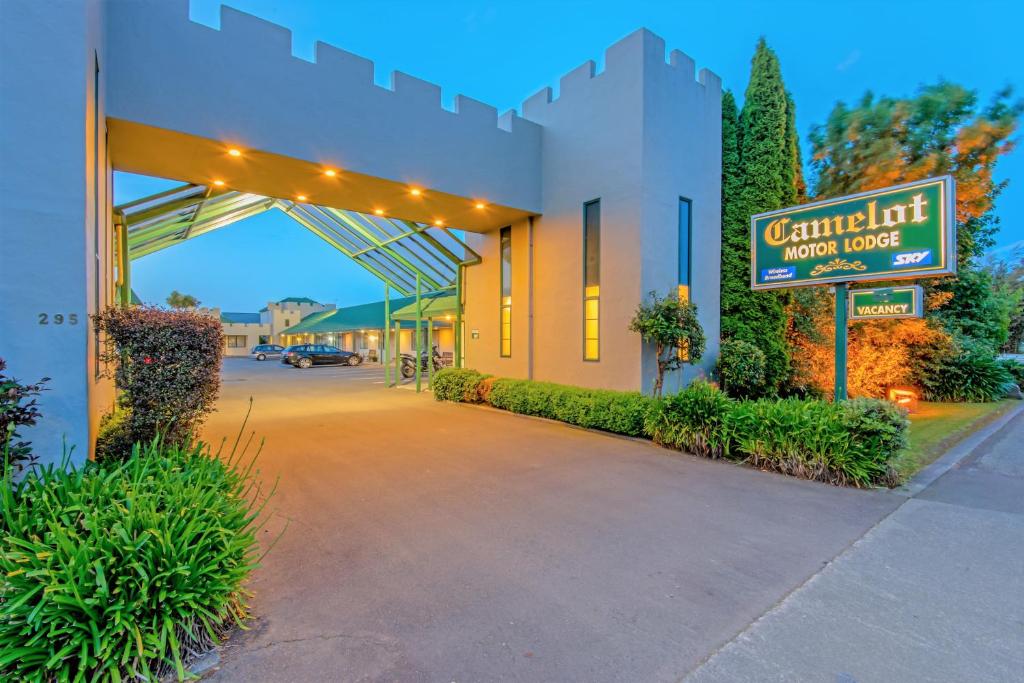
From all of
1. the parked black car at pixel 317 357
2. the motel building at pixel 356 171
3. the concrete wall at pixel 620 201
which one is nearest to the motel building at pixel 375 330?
the parked black car at pixel 317 357

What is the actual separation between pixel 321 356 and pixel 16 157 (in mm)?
25191

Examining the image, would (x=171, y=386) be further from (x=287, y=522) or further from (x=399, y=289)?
(x=399, y=289)

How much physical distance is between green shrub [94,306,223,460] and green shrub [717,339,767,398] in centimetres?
943

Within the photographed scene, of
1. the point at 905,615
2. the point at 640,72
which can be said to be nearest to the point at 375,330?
the point at 640,72

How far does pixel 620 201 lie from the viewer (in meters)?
9.62

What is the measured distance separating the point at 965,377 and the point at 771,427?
10984 millimetres

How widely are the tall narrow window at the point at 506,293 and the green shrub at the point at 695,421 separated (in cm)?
574

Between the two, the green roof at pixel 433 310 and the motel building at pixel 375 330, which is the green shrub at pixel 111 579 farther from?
the motel building at pixel 375 330

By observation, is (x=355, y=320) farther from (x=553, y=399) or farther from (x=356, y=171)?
(x=553, y=399)

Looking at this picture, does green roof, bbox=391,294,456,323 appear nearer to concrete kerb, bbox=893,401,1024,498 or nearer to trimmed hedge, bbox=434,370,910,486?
trimmed hedge, bbox=434,370,910,486

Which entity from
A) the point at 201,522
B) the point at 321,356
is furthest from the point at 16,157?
the point at 321,356

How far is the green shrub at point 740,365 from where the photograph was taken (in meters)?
9.92

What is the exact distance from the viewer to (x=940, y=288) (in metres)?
13.3

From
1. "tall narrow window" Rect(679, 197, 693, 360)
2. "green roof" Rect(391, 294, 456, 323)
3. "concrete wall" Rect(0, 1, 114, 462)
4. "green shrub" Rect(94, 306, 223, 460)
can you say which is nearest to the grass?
"tall narrow window" Rect(679, 197, 693, 360)
